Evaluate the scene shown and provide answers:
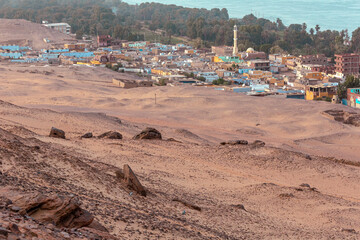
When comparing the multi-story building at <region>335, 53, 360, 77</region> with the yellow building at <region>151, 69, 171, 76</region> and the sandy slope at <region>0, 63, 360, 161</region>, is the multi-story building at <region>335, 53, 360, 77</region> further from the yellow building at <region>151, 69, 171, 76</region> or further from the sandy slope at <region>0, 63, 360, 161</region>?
the sandy slope at <region>0, 63, 360, 161</region>

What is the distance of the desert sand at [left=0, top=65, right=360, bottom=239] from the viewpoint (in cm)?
759

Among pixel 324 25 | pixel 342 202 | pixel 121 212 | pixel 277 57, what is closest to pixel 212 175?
pixel 342 202

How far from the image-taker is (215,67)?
48500 millimetres

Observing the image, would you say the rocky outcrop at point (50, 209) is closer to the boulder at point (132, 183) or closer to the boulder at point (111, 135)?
the boulder at point (132, 183)

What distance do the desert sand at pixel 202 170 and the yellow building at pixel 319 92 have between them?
32.4 feet

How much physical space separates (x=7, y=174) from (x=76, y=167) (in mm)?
1372

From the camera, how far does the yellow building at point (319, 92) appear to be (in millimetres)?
34062

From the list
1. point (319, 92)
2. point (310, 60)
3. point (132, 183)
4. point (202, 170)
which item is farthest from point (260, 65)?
point (132, 183)

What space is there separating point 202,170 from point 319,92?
23922 millimetres

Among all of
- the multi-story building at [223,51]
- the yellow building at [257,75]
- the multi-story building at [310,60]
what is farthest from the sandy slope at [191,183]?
the multi-story building at [223,51]

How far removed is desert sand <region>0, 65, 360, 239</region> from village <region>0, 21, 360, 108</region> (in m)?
10.6

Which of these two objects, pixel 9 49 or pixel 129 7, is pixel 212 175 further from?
pixel 129 7

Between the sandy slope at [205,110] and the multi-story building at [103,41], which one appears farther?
the multi-story building at [103,41]

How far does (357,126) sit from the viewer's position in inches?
910
